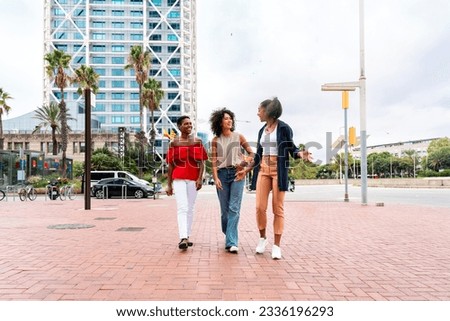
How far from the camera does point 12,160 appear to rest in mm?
30469

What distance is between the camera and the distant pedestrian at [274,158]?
4879mm

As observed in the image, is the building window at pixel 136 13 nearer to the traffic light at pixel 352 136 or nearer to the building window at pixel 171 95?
the building window at pixel 171 95

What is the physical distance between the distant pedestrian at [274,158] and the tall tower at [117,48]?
84.0 metres

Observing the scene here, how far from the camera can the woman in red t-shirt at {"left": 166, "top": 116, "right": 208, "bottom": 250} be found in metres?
5.49

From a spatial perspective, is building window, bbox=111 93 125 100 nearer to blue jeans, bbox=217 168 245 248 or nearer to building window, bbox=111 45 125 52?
building window, bbox=111 45 125 52

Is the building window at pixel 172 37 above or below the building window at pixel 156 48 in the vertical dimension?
above

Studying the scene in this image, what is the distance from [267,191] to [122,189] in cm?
1899

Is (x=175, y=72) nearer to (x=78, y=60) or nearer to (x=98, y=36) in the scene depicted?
(x=98, y=36)

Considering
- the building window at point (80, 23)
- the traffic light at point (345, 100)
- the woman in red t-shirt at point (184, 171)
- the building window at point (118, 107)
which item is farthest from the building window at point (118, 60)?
the woman in red t-shirt at point (184, 171)

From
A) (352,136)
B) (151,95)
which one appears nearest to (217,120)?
(352,136)

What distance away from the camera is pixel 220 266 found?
4.50 metres
